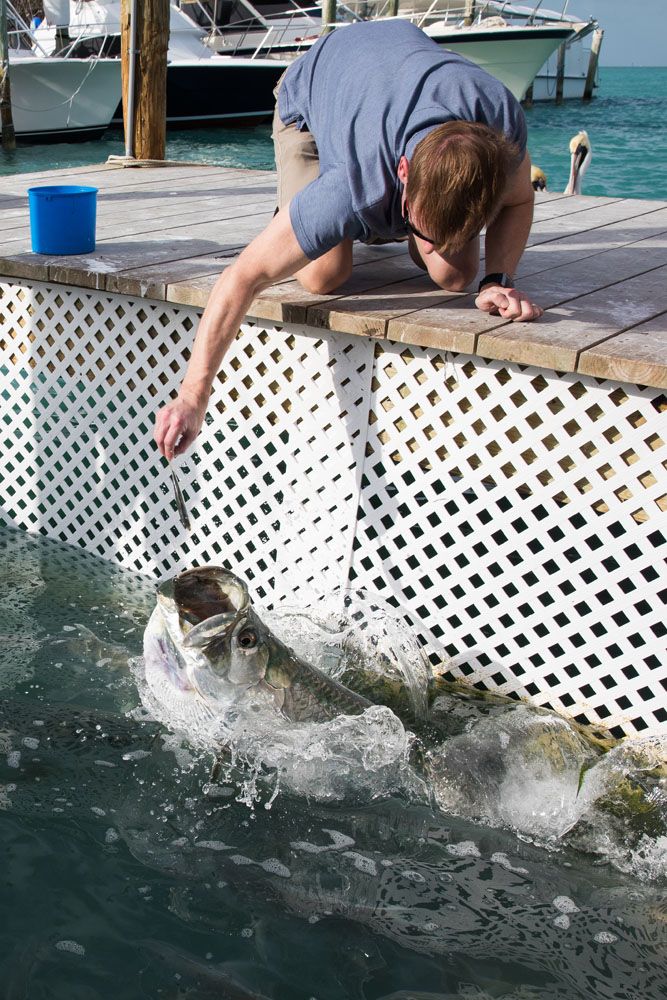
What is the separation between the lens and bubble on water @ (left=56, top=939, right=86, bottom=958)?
8.05 ft

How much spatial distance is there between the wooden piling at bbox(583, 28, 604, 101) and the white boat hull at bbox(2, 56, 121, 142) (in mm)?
25219

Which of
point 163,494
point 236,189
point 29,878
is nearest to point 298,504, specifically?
point 163,494

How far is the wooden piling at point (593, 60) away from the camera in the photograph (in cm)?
4103

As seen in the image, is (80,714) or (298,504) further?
(298,504)

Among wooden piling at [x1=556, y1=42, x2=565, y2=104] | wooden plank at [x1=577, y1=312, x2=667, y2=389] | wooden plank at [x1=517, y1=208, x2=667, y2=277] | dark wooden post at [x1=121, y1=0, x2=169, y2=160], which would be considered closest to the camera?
wooden plank at [x1=577, y1=312, x2=667, y2=389]

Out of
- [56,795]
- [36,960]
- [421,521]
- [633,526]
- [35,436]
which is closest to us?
[36,960]

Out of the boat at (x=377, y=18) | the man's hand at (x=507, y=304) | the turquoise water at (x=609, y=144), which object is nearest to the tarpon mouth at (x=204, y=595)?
the man's hand at (x=507, y=304)

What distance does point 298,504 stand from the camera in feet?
13.6

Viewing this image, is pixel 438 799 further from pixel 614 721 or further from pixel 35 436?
pixel 35 436

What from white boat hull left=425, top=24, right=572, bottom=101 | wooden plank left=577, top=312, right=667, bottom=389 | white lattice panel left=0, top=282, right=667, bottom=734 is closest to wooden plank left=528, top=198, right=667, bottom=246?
white lattice panel left=0, top=282, right=667, bottom=734

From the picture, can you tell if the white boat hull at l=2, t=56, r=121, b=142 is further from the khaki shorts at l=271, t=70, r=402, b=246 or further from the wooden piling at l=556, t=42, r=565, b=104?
the wooden piling at l=556, t=42, r=565, b=104

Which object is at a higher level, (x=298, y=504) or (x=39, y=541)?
(x=298, y=504)

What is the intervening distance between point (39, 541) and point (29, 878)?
100 inches

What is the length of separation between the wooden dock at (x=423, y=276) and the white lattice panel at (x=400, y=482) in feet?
0.51
